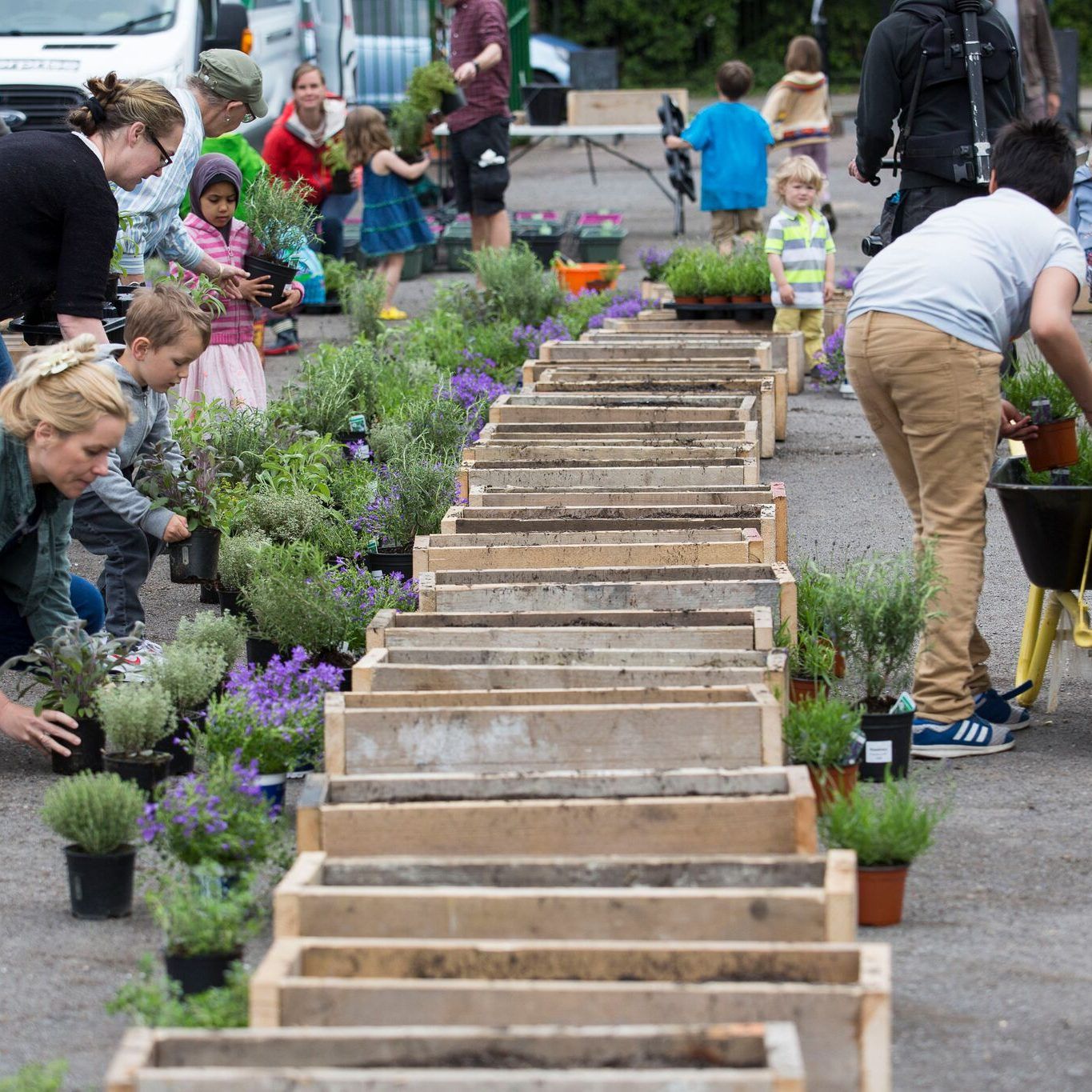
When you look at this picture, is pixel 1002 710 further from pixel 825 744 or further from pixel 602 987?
pixel 602 987

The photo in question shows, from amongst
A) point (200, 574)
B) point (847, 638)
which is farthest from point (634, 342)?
point (847, 638)

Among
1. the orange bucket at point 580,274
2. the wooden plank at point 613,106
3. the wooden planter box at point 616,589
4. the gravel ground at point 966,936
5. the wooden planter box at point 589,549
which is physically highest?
the wooden plank at point 613,106

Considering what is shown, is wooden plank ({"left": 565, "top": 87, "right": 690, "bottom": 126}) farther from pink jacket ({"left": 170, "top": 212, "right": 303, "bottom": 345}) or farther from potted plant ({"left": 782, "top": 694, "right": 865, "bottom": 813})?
potted plant ({"left": 782, "top": 694, "right": 865, "bottom": 813})

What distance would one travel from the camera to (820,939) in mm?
2932

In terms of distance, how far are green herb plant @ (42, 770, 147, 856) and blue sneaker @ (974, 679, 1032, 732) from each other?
2.40m

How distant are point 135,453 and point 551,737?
2493mm

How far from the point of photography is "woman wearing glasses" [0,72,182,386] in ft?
16.6

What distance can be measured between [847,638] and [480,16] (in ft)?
26.0

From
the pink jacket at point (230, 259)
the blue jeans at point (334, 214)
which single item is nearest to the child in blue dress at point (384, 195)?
the blue jeans at point (334, 214)

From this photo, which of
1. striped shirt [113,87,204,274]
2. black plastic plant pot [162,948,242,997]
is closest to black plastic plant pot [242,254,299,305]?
striped shirt [113,87,204,274]

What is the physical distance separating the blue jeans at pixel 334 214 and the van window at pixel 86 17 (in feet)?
6.08

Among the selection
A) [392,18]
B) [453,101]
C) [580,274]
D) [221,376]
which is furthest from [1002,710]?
[392,18]

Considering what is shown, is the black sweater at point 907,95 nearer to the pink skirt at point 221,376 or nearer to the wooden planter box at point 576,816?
the pink skirt at point 221,376

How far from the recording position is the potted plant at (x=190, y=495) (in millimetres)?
5773
